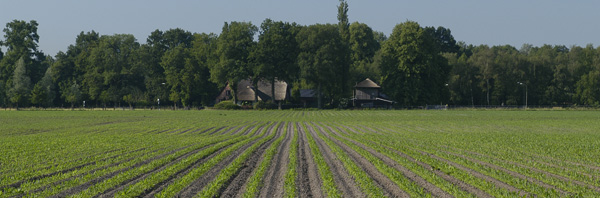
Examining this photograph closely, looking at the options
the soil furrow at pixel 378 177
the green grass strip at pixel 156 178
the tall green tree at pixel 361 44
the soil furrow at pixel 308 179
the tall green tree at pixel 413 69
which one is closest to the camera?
the green grass strip at pixel 156 178

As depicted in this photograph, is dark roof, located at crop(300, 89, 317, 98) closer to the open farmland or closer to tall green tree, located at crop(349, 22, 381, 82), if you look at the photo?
tall green tree, located at crop(349, 22, 381, 82)

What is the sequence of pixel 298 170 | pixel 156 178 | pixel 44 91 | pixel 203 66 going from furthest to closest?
pixel 44 91 → pixel 203 66 → pixel 298 170 → pixel 156 178

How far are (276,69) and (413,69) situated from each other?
26515mm

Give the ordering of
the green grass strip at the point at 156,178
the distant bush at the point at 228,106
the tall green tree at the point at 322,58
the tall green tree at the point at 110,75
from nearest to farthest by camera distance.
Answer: the green grass strip at the point at 156,178 → the tall green tree at the point at 322,58 → the distant bush at the point at 228,106 → the tall green tree at the point at 110,75

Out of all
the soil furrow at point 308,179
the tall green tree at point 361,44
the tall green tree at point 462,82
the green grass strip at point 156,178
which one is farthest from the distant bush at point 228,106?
the soil furrow at point 308,179

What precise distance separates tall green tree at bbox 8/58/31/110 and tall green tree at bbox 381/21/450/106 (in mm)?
79099

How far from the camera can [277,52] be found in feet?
294

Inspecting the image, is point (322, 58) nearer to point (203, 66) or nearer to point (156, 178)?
point (203, 66)

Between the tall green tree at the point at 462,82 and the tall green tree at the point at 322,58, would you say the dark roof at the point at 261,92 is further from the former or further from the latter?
the tall green tree at the point at 462,82

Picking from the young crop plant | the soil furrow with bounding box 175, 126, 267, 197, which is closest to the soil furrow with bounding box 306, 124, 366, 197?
the young crop plant

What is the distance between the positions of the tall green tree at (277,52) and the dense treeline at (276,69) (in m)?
0.20

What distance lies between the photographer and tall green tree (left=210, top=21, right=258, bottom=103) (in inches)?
3504

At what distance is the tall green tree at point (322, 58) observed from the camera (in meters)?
86.4

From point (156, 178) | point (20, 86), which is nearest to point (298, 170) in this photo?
point (156, 178)
